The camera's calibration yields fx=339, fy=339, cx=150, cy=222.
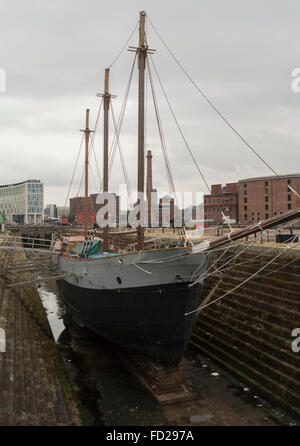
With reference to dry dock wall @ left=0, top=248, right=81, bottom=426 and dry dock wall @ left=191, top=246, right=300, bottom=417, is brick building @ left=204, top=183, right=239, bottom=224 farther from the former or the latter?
dry dock wall @ left=0, top=248, right=81, bottom=426

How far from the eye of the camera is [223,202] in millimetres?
84062

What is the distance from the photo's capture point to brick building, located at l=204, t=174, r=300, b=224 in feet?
230

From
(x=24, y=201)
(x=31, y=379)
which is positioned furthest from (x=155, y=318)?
(x=24, y=201)

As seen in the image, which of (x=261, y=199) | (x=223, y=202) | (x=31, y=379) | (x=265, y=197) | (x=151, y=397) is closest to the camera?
(x=31, y=379)

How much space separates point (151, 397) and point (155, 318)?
9.37 ft

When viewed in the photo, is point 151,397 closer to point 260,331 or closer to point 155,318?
point 155,318

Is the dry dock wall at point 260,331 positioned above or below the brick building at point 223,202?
below

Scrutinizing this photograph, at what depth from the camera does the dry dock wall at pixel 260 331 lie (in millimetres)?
12055

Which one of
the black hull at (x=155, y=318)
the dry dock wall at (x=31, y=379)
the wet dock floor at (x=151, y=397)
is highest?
the black hull at (x=155, y=318)

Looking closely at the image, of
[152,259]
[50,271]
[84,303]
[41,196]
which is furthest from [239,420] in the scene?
[41,196]

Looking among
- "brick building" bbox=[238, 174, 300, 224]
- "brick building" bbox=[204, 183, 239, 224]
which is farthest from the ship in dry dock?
"brick building" bbox=[204, 183, 239, 224]

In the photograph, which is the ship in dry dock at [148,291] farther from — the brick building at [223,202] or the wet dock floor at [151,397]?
the brick building at [223,202]

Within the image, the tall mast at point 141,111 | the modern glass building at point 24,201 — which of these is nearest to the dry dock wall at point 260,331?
the tall mast at point 141,111
